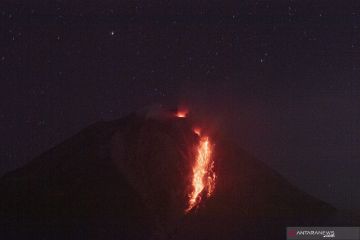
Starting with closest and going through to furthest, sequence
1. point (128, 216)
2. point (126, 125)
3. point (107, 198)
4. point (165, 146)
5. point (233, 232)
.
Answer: point (233, 232) → point (128, 216) → point (107, 198) → point (165, 146) → point (126, 125)

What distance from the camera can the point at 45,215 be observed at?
69.8 metres

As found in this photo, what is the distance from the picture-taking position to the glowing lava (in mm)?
75144

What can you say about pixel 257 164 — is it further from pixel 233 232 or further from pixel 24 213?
pixel 24 213

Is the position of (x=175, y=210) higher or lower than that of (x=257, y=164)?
lower

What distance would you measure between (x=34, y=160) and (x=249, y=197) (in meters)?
41.9

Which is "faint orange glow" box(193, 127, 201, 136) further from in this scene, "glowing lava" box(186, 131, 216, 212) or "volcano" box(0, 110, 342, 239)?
"volcano" box(0, 110, 342, 239)

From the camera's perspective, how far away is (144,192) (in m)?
75.4

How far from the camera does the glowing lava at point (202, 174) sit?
7514 centimetres

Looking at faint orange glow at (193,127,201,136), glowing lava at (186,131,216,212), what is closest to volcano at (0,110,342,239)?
glowing lava at (186,131,216,212)

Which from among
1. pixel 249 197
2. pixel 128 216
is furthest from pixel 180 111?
pixel 128 216

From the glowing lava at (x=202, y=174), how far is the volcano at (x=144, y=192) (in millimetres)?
813

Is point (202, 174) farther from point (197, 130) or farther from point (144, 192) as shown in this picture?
point (197, 130)

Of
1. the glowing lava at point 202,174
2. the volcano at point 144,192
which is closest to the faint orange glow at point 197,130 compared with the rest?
the glowing lava at point 202,174

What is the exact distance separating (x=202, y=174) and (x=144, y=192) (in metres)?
12.3
